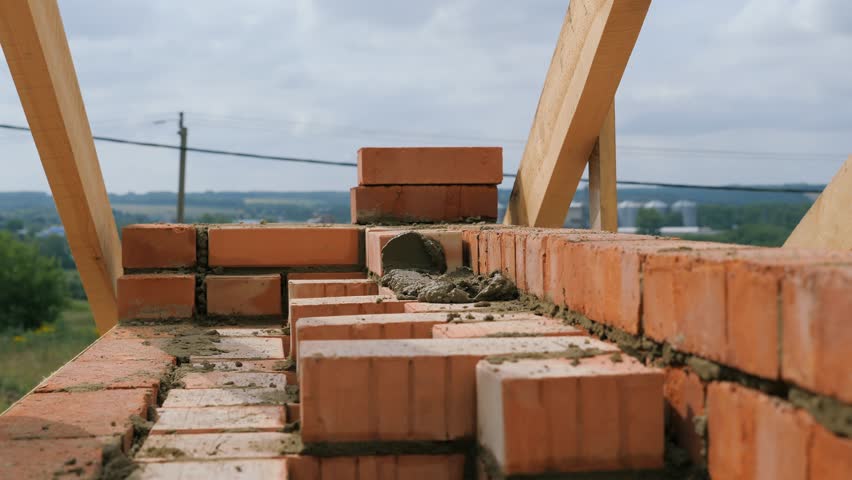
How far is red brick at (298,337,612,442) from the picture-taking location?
2.35 metres

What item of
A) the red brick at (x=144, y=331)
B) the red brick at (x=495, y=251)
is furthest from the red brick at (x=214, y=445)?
the red brick at (x=144, y=331)

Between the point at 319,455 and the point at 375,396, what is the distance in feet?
0.71

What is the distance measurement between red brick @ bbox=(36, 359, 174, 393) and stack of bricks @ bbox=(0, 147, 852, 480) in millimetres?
16

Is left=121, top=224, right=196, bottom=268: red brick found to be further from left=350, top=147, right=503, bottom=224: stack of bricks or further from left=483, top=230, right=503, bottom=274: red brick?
left=483, top=230, right=503, bottom=274: red brick

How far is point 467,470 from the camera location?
2414 millimetres

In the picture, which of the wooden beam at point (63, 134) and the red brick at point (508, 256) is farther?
the wooden beam at point (63, 134)

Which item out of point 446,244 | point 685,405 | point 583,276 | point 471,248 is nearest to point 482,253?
point 471,248

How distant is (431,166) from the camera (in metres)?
6.61

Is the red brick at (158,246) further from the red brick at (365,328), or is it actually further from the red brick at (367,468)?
the red brick at (367,468)

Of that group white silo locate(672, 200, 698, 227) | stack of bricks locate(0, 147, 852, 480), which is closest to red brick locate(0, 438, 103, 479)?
stack of bricks locate(0, 147, 852, 480)

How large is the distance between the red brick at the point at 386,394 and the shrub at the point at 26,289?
65972 mm

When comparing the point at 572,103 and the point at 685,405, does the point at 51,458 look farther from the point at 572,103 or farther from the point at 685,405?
the point at 572,103

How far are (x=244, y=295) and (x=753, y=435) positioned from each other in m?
4.16

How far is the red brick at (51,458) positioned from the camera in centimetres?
213
